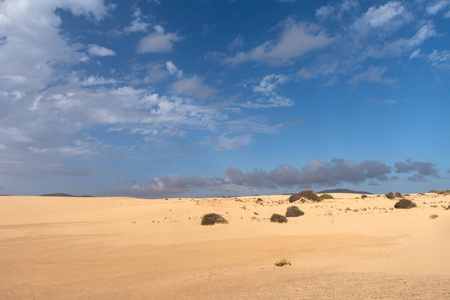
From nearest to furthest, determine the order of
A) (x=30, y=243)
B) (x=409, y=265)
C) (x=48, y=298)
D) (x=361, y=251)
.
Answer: (x=48, y=298), (x=409, y=265), (x=361, y=251), (x=30, y=243)

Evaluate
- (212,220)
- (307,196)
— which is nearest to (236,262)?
(212,220)

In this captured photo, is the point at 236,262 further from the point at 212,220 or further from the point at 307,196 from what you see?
the point at 307,196

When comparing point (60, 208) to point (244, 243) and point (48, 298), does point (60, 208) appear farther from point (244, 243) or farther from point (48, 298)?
point (48, 298)

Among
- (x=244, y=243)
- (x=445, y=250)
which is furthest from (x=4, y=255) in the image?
(x=445, y=250)

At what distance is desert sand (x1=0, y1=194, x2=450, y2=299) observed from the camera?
657 centimetres

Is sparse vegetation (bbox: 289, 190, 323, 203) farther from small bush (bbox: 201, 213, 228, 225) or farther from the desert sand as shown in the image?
small bush (bbox: 201, 213, 228, 225)

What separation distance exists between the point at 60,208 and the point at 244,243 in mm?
30753

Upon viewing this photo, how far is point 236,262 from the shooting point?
10141 millimetres

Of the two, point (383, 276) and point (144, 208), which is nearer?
point (383, 276)

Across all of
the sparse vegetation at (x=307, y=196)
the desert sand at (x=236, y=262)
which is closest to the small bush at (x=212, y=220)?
the desert sand at (x=236, y=262)

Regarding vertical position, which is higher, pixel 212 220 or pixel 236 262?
pixel 212 220

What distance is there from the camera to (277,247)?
12.6 metres

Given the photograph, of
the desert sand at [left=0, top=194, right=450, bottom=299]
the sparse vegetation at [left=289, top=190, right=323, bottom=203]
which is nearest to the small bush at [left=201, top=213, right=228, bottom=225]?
the desert sand at [left=0, top=194, right=450, bottom=299]

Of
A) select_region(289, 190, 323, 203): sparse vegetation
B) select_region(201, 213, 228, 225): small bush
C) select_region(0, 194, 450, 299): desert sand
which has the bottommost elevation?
select_region(0, 194, 450, 299): desert sand
